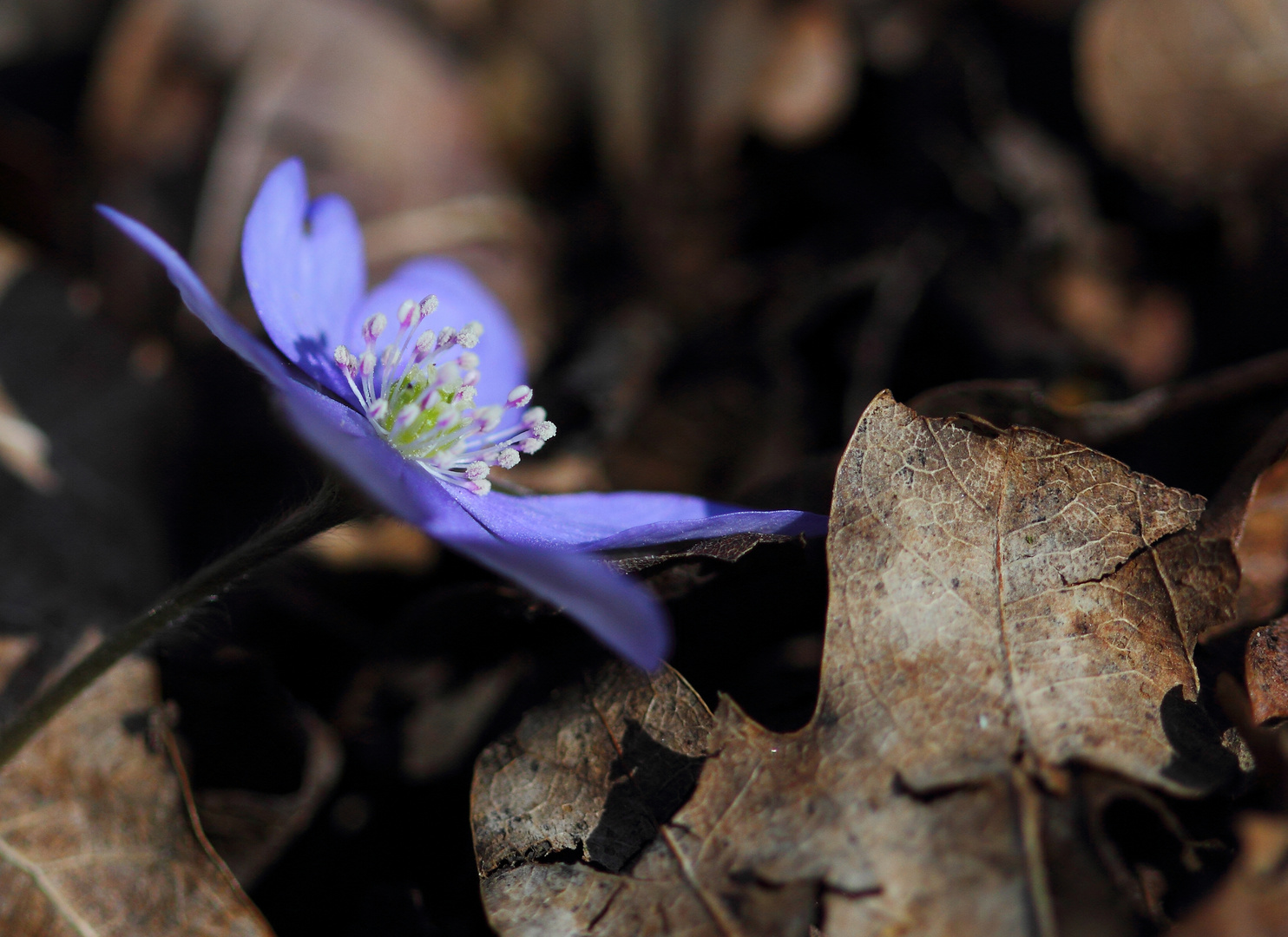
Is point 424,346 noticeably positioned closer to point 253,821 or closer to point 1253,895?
point 253,821

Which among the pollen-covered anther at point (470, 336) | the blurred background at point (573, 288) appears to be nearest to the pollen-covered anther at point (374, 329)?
the pollen-covered anther at point (470, 336)

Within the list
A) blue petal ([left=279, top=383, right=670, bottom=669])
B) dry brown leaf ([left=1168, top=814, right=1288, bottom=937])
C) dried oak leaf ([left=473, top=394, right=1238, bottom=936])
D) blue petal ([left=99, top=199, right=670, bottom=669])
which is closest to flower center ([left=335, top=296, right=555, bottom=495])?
blue petal ([left=99, top=199, right=670, bottom=669])

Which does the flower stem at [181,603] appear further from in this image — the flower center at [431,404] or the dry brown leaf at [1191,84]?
the dry brown leaf at [1191,84]

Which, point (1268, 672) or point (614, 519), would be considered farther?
point (614, 519)

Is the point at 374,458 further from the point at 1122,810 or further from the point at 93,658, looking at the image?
the point at 1122,810

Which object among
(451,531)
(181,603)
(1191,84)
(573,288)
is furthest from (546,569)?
(1191,84)

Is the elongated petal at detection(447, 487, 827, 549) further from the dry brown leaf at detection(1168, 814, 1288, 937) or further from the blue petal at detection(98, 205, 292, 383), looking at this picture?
the dry brown leaf at detection(1168, 814, 1288, 937)
